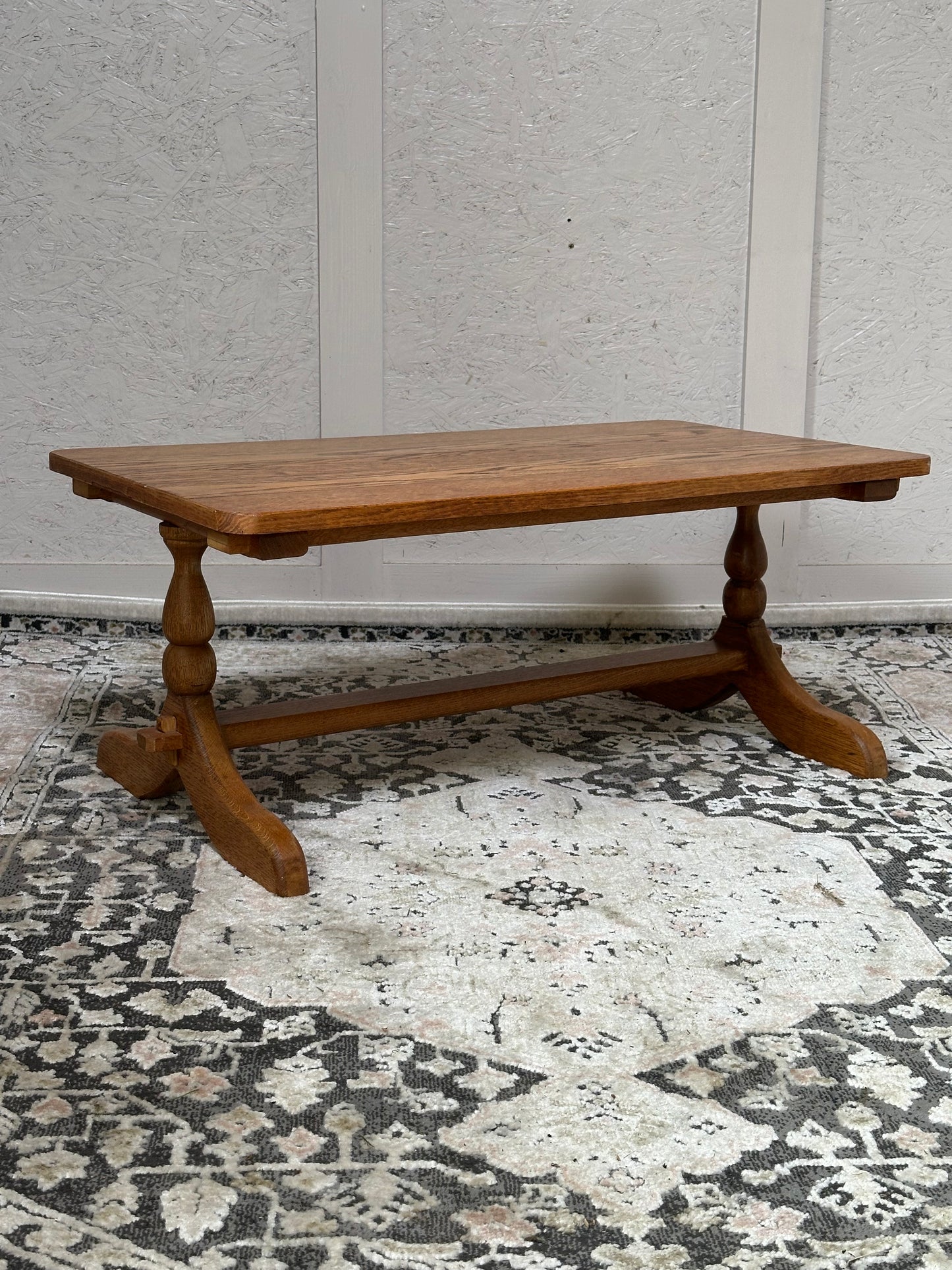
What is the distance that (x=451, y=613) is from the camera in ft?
13.0

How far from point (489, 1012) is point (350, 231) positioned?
260cm

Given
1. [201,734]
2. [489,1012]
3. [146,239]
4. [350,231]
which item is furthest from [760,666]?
[146,239]

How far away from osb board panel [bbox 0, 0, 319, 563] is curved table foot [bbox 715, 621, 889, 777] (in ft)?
5.07

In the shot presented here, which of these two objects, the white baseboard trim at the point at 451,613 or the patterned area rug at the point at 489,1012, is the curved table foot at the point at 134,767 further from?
the white baseboard trim at the point at 451,613

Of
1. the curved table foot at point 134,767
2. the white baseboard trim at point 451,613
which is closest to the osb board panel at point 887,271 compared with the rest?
the white baseboard trim at point 451,613

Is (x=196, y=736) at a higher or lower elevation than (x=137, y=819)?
higher

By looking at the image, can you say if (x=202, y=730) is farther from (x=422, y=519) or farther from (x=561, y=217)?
(x=561, y=217)

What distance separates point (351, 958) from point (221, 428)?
2291 millimetres

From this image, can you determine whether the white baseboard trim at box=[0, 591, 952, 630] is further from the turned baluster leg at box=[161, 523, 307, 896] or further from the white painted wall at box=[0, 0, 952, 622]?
the turned baluster leg at box=[161, 523, 307, 896]

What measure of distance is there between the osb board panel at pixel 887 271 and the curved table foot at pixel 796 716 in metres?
1.12

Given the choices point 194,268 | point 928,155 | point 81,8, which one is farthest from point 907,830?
point 81,8

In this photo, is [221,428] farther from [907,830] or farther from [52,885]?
[907,830]

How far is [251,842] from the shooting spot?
2.21 metres

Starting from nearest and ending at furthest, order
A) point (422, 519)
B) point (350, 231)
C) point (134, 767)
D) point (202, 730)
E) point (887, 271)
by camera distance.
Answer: point (422, 519) → point (202, 730) → point (134, 767) → point (350, 231) → point (887, 271)
